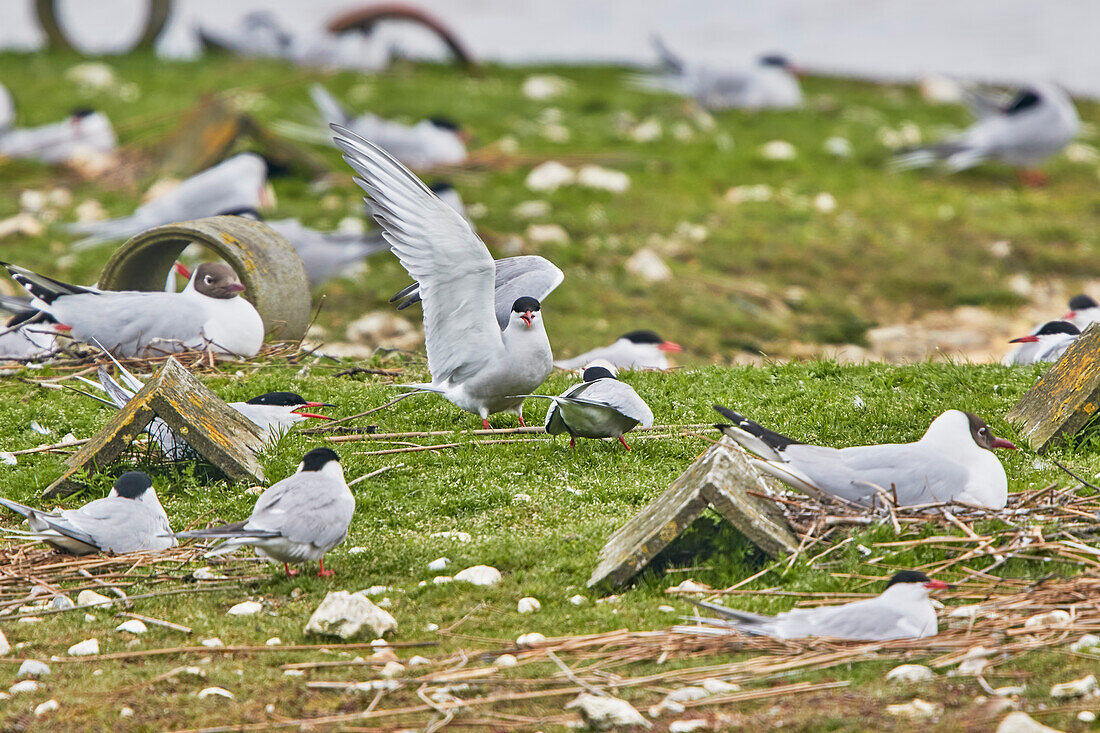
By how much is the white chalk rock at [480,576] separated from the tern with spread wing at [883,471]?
3.59 ft

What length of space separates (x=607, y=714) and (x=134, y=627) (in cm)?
194

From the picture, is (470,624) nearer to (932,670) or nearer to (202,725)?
(202,725)

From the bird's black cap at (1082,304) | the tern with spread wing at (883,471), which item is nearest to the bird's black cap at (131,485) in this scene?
the tern with spread wing at (883,471)

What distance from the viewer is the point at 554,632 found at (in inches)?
174

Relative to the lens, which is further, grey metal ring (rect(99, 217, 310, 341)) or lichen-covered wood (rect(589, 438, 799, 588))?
grey metal ring (rect(99, 217, 310, 341))

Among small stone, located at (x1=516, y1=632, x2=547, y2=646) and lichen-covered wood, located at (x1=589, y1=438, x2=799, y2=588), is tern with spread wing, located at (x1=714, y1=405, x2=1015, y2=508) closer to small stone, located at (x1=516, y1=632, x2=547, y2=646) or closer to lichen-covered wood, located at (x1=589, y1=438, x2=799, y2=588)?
lichen-covered wood, located at (x1=589, y1=438, x2=799, y2=588)

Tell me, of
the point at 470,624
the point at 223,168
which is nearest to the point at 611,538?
the point at 470,624

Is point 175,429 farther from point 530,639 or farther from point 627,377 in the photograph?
point 627,377

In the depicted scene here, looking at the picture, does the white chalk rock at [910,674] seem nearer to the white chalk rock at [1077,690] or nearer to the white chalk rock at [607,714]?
the white chalk rock at [1077,690]

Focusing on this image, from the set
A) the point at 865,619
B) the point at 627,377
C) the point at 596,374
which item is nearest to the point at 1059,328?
the point at 627,377

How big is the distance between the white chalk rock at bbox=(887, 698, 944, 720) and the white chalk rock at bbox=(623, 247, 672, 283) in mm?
8774

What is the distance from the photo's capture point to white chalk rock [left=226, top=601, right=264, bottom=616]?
470 cm

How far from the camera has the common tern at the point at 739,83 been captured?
61.6ft

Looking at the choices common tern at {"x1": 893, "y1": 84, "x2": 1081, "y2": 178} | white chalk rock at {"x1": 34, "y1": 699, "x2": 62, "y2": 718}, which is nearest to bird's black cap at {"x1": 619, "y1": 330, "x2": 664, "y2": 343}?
white chalk rock at {"x1": 34, "y1": 699, "x2": 62, "y2": 718}
